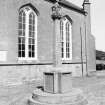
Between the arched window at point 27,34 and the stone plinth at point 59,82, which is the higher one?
the arched window at point 27,34

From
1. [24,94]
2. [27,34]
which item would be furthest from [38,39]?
[24,94]

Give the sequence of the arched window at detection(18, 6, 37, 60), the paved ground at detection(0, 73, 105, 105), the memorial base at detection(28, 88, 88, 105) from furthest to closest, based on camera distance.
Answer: the arched window at detection(18, 6, 37, 60) < the paved ground at detection(0, 73, 105, 105) < the memorial base at detection(28, 88, 88, 105)

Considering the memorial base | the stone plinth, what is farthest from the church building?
the memorial base

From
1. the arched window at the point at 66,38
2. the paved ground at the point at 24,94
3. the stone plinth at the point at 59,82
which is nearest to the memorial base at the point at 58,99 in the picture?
the stone plinth at the point at 59,82

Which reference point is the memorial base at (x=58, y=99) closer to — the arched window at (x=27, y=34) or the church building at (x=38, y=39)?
the church building at (x=38, y=39)

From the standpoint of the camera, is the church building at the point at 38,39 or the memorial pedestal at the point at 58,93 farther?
the church building at the point at 38,39

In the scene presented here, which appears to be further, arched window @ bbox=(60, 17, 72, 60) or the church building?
arched window @ bbox=(60, 17, 72, 60)

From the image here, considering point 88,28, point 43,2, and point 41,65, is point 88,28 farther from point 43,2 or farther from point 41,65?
point 41,65

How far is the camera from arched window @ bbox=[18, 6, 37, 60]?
1405cm

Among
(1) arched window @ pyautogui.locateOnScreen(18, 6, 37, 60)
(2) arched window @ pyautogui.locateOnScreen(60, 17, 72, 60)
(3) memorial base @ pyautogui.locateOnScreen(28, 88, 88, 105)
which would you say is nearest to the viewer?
(3) memorial base @ pyautogui.locateOnScreen(28, 88, 88, 105)

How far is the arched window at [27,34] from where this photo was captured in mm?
14047

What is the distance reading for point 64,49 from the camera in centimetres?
1764

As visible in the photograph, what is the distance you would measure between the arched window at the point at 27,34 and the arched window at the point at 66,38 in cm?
381

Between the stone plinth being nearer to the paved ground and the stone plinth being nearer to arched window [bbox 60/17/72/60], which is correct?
the paved ground
